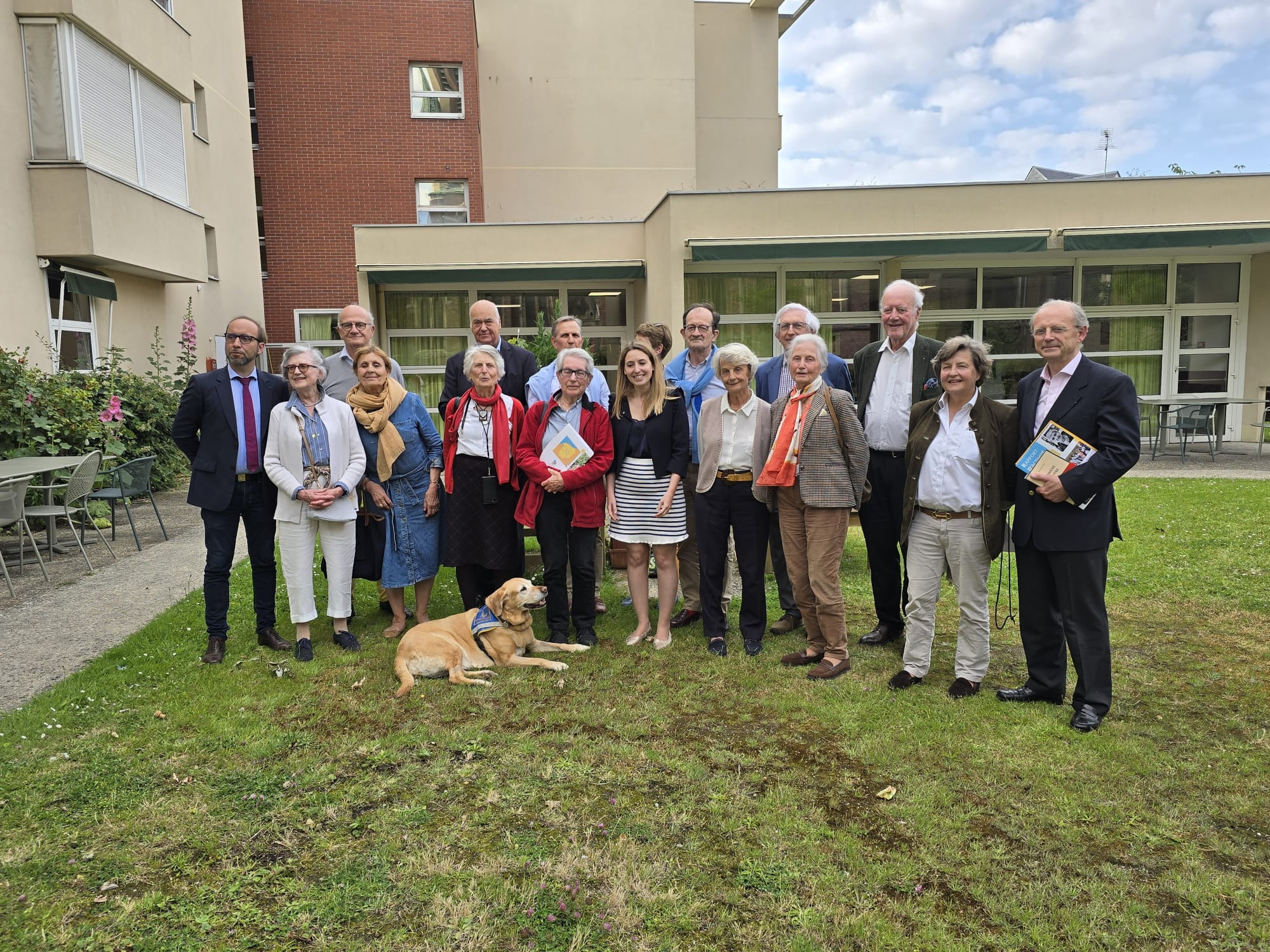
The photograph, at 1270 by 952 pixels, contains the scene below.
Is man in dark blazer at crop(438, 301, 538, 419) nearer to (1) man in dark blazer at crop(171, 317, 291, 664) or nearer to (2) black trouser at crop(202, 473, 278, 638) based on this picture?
(1) man in dark blazer at crop(171, 317, 291, 664)

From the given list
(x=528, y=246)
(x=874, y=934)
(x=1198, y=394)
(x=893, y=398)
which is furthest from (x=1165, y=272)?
(x=874, y=934)

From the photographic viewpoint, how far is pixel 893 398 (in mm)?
4902

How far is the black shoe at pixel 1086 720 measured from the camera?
3.93 metres

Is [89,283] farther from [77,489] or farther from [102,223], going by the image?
[77,489]

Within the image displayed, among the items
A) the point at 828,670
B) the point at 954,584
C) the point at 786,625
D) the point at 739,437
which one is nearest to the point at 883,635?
the point at 786,625

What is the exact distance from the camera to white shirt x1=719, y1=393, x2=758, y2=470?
16.1ft

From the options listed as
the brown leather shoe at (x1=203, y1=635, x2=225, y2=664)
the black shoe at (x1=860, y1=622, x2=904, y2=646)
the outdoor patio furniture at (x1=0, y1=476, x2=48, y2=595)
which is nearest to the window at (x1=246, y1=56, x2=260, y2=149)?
the outdoor patio furniture at (x1=0, y1=476, x2=48, y2=595)

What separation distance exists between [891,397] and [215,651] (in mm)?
4466

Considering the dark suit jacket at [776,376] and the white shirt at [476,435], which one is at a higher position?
the dark suit jacket at [776,376]

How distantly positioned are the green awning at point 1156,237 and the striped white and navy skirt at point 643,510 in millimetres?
11101

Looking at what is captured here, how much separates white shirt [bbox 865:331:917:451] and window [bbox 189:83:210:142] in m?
16.7

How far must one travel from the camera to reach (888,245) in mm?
13422

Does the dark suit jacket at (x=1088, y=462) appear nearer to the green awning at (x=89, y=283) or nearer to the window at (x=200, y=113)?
the green awning at (x=89, y=283)

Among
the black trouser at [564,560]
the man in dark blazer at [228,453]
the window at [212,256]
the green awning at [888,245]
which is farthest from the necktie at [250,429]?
the window at [212,256]
